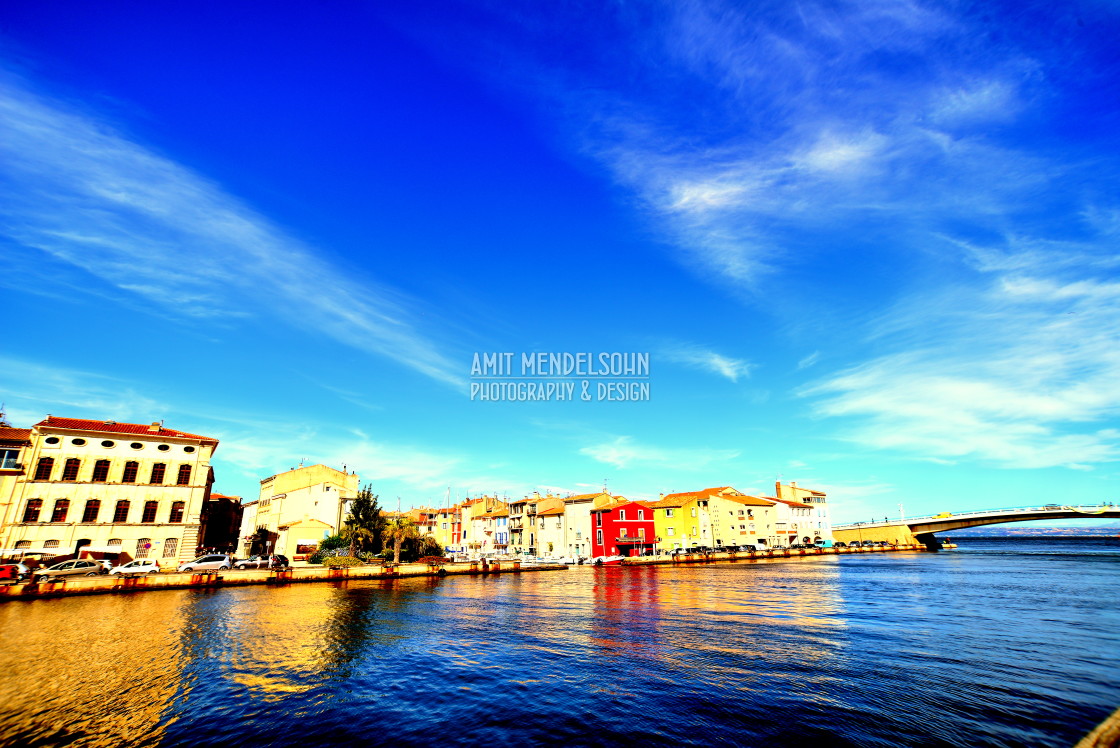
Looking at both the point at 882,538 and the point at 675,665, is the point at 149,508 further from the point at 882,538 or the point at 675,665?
the point at 882,538

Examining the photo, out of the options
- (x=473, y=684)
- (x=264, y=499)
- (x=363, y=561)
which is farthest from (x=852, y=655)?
(x=264, y=499)

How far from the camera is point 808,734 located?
44.3 ft

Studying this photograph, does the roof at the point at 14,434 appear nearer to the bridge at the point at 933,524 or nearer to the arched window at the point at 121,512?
the arched window at the point at 121,512

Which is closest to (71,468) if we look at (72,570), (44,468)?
(44,468)

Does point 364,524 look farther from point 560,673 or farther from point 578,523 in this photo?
point 560,673

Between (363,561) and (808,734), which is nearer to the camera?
(808,734)

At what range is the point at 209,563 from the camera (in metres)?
55.2

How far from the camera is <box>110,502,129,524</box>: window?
2111 inches

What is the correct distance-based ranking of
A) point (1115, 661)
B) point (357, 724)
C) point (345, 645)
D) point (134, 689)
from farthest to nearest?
point (345, 645), point (1115, 661), point (134, 689), point (357, 724)

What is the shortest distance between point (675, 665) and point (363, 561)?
59.3 meters

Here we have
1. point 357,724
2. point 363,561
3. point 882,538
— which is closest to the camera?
point 357,724

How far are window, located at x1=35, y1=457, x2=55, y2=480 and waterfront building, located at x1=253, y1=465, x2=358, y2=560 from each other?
3019 cm

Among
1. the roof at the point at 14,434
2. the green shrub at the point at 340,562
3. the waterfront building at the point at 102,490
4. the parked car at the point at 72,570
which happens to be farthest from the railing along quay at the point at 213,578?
the roof at the point at 14,434

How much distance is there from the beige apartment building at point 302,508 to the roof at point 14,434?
32.3 metres
